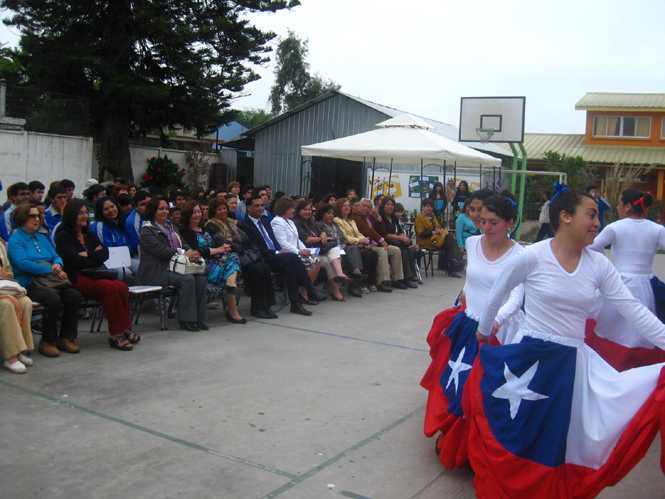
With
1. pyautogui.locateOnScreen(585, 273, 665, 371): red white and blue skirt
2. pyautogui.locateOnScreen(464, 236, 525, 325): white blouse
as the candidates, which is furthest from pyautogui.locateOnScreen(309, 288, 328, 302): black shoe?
pyautogui.locateOnScreen(464, 236, 525, 325): white blouse

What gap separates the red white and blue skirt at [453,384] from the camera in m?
3.74

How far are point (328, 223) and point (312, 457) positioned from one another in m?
6.36

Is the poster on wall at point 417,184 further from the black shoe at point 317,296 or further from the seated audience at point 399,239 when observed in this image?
the black shoe at point 317,296

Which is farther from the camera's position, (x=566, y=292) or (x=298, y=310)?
(x=298, y=310)

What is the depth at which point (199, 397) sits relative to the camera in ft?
16.2

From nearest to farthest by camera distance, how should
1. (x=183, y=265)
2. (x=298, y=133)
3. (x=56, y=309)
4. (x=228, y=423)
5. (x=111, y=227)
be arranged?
(x=228, y=423) < (x=56, y=309) < (x=183, y=265) < (x=111, y=227) < (x=298, y=133)

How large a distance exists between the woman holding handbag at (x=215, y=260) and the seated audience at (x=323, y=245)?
1.96 meters

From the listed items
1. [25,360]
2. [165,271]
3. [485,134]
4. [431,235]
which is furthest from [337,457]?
[485,134]

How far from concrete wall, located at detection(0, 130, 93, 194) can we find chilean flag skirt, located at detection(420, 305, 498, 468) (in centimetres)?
1427

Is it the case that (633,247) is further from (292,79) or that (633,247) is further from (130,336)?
(292,79)

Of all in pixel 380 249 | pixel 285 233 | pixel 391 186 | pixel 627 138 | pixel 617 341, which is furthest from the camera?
pixel 627 138

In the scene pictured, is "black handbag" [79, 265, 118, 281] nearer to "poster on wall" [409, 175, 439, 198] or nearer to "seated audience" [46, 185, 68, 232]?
"seated audience" [46, 185, 68, 232]

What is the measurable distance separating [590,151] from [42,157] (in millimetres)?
27062

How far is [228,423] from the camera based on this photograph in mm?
4418
